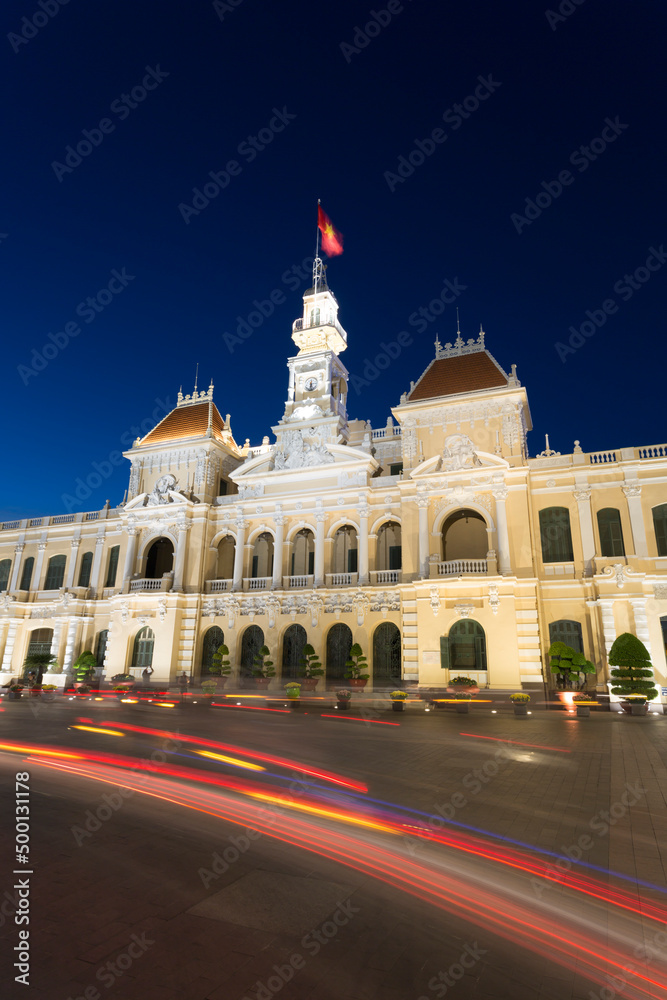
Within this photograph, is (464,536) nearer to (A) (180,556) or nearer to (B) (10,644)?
(A) (180,556)

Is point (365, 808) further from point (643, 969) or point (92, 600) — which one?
point (92, 600)

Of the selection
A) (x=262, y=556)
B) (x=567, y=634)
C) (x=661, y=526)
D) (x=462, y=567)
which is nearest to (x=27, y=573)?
(x=262, y=556)

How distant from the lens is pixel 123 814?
8398 millimetres

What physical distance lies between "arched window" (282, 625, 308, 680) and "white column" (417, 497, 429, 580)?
9022 millimetres

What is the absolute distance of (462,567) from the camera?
32.2m

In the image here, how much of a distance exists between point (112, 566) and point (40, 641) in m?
8.47

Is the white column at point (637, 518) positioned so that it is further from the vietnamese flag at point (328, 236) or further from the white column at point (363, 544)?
the vietnamese flag at point (328, 236)

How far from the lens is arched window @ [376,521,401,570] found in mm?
37719

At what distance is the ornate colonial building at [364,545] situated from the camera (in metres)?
31.4

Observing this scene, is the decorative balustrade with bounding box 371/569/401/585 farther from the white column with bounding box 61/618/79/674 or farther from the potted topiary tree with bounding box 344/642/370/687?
the white column with bounding box 61/618/79/674

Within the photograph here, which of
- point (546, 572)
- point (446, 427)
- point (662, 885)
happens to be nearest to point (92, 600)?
point (446, 427)

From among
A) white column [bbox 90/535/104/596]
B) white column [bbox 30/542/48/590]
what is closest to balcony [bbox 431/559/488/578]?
white column [bbox 90/535/104/596]

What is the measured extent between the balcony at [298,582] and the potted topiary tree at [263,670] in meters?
4.08

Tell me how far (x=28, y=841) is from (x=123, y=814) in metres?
1.56
